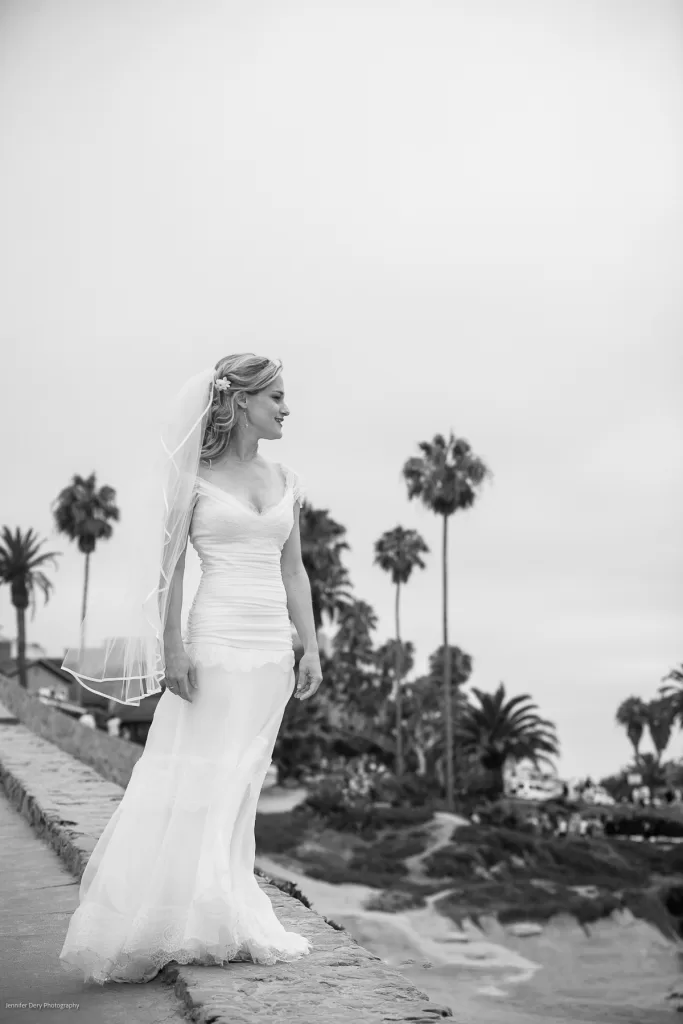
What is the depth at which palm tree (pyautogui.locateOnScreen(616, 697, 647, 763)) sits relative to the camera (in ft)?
349

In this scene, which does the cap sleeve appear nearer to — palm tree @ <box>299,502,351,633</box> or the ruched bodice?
the ruched bodice

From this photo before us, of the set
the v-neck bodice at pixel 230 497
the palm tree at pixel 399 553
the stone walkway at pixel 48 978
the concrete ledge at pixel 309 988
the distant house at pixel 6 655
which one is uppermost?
the palm tree at pixel 399 553

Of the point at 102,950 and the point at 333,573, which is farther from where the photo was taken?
the point at 333,573

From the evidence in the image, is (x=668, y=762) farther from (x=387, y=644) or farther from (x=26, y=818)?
(x=26, y=818)

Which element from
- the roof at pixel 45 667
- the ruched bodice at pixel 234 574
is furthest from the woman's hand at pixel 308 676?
the roof at pixel 45 667

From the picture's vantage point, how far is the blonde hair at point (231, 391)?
3.92 meters

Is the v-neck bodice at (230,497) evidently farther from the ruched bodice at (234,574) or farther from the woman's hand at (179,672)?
the woman's hand at (179,672)

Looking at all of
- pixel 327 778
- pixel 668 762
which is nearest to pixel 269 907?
pixel 327 778

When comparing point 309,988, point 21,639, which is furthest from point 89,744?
point 21,639

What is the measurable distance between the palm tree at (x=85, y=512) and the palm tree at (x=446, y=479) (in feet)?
60.4

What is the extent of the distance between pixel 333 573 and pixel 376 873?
15841 mm

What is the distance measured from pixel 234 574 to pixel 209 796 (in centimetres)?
78

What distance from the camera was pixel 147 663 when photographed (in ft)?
12.7

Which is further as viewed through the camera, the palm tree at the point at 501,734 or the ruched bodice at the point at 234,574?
the palm tree at the point at 501,734
